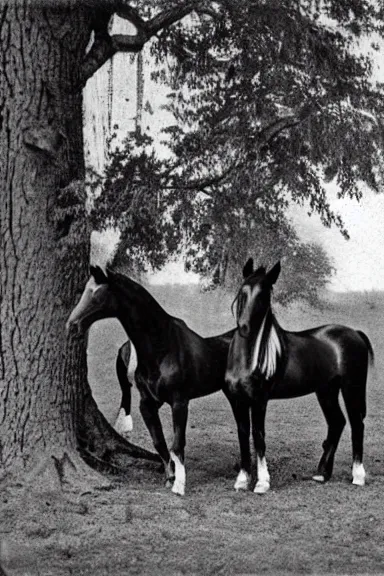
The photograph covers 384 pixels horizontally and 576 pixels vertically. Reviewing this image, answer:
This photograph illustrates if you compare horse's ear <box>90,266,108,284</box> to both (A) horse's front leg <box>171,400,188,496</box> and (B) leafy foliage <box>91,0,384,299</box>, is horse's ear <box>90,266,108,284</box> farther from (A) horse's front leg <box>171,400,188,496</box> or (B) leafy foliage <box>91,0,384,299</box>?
(A) horse's front leg <box>171,400,188,496</box>

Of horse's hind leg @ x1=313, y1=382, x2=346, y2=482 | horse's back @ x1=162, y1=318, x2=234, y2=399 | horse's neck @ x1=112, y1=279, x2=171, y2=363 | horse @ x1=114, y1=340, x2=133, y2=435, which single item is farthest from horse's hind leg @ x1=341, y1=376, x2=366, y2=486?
horse @ x1=114, y1=340, x2=133, y2=435

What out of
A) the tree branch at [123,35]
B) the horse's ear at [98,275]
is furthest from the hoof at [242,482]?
the tree branch at [123,35]

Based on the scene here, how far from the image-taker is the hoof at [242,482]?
19.1ft

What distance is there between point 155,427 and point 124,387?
1018 mm

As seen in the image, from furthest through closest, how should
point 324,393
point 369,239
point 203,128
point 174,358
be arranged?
1. point 369,239
2. point 203,128
3. point 324,393
4. point 174,358

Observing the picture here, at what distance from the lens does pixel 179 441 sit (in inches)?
218

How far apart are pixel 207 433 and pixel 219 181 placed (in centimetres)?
289

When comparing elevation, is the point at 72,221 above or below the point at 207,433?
above

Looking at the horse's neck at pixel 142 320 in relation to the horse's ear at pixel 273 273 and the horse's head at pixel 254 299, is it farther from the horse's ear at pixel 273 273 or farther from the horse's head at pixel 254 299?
the horse's ear at pixel 273 273

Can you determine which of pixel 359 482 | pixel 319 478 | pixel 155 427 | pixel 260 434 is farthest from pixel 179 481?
pixel 359 482

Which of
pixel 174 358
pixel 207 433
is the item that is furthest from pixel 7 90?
pixel 207 433

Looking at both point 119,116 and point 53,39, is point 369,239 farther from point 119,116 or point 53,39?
point 53,39

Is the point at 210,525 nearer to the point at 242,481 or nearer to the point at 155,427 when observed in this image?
the point at 242,481

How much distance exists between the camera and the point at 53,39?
577 cm
